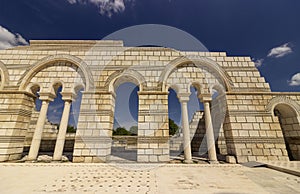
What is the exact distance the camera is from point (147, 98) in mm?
7406

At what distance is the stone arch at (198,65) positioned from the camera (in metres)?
7.72

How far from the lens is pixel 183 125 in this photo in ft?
23.6

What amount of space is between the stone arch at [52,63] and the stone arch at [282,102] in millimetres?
9723

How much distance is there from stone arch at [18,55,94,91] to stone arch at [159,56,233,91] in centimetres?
411

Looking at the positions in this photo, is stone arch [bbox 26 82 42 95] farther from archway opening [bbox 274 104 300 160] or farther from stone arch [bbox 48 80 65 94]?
archway opening [bbox 274 104 300 160]

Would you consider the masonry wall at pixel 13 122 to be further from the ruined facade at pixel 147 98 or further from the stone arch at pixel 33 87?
the stone arch at pixel 33 87

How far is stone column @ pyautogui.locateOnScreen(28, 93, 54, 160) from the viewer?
6.62 meters

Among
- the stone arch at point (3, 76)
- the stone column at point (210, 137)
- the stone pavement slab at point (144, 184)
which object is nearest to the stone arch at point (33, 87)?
the stone arch at point (3, 76)

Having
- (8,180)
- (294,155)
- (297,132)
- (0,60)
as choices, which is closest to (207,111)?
(297,132)

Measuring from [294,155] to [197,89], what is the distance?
641cm

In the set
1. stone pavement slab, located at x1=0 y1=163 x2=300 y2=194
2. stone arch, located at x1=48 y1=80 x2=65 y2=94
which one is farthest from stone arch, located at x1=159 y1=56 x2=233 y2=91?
stone arch, located at x1=48 y1=80 x2=65 y2=94

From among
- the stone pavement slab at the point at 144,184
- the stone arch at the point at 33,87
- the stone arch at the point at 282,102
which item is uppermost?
the stone arch at the point at 33,87

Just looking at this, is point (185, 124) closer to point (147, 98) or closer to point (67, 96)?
point (147, 98)

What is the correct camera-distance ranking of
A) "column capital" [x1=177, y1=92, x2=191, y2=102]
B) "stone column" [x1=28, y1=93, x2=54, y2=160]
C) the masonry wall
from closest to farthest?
the masonry wall < "stone column" [x1=28, y1=93, x2=54, y2=160] < "column capital" [x1=177, y1=92, x2=191, y2=102]
